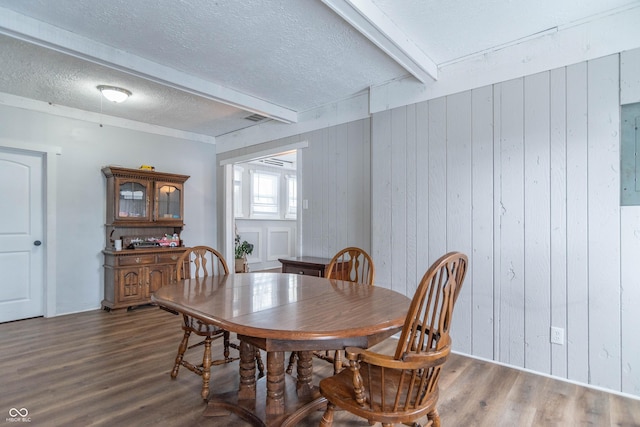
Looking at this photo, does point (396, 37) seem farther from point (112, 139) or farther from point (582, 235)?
point (112, 139)

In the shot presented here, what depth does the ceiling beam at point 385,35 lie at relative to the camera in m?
2.05

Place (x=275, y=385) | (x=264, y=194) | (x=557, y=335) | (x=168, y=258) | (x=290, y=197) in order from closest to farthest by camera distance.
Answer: (x=275, y=385) → (x=557, y=335) → (x=168, y=258) → (x=264, y=194) → (x=290, y=197)

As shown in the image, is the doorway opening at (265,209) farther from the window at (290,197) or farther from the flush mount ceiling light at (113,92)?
the flush mount ceiling light at (113,92)

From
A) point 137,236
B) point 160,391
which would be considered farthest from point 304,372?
point 137,236

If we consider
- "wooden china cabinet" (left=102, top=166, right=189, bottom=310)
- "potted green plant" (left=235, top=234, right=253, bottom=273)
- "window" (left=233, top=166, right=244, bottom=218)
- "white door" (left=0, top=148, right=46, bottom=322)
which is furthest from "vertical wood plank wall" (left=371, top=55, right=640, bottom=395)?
"window" (left=233, top=166, right=244, bottom=218)

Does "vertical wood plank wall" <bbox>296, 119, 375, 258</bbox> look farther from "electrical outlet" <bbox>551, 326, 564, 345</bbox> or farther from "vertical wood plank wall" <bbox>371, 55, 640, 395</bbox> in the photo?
"electrical outlet" <bbox>551, 326, 564, 345</bbox>

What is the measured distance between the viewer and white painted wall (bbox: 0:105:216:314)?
390 centimetres

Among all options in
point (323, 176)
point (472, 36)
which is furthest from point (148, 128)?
point (472, 36)

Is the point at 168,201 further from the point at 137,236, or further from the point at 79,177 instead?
the point at 79,177

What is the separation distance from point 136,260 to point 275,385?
3.32 meters

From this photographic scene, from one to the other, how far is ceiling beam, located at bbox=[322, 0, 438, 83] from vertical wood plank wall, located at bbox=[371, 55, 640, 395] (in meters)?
0.33

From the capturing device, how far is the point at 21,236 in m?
3.87

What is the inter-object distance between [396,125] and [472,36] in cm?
96

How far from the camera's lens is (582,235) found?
233cm
